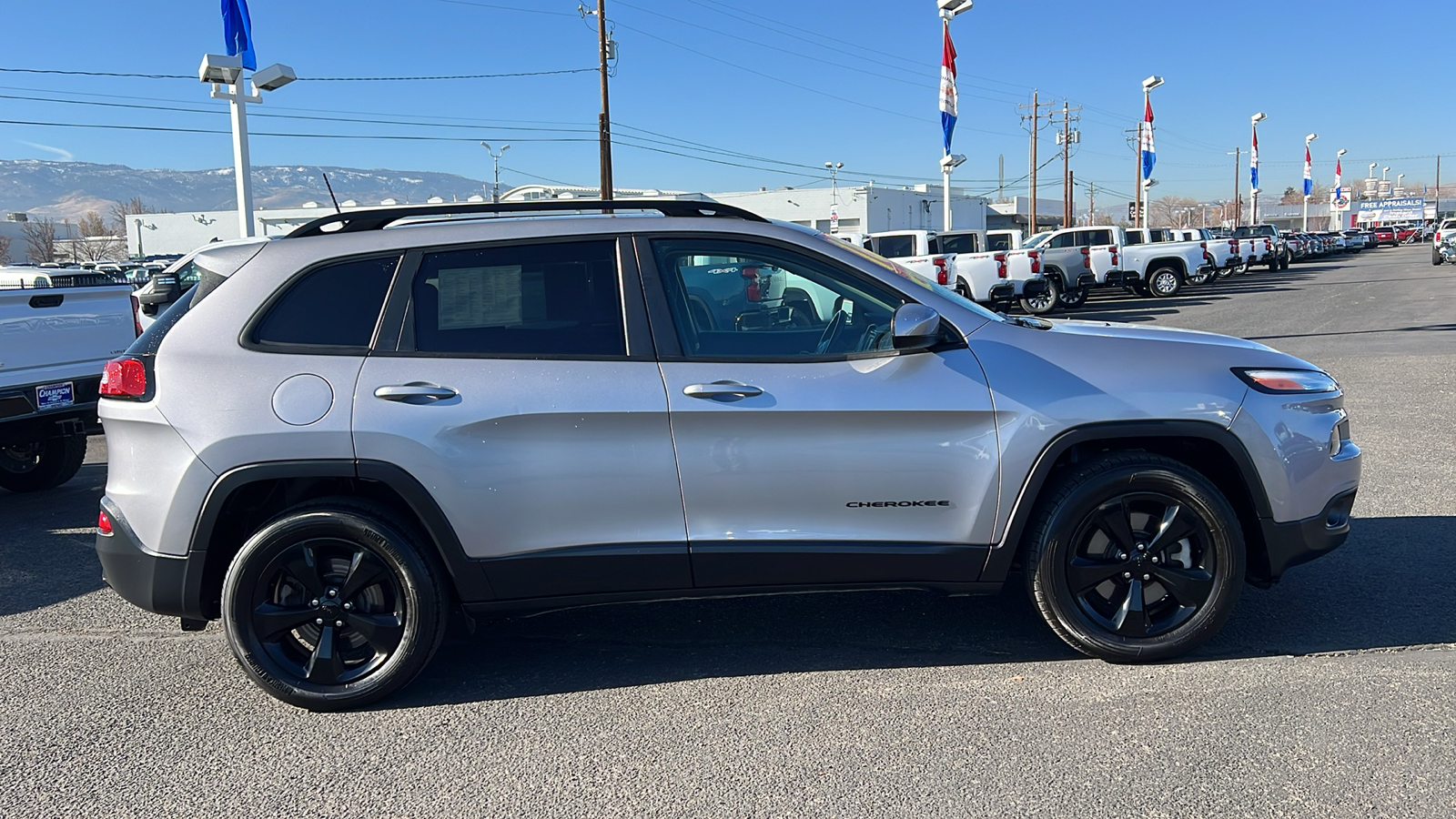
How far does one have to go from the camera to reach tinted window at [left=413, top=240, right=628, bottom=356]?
3795 mm

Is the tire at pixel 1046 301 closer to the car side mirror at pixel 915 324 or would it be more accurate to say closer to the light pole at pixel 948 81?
the light pole at pixel 948 81

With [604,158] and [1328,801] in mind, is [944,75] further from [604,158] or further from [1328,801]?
[1328,801]

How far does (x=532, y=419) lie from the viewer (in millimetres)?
3689

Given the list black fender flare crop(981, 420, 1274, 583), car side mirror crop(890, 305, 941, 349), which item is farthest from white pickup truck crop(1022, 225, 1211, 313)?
car side mirror crop(890, 305, 941, 349)

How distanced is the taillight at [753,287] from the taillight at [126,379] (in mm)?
2186

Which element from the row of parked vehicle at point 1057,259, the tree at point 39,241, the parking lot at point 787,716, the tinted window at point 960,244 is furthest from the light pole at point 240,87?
the tree at point 39,241

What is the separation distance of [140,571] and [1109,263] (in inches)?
1007

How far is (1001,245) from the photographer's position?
24422 mm

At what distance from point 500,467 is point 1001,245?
876 inches

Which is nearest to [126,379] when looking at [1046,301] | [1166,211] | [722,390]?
[722,390]

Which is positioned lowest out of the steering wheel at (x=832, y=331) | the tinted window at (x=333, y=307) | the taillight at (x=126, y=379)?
the taillight at (x=126, y=379)

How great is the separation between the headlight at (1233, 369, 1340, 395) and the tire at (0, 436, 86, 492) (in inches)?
302

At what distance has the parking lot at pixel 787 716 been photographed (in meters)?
3.14

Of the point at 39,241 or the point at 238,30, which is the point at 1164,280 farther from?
the point at 39,241
